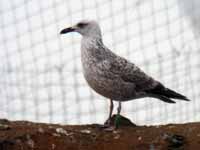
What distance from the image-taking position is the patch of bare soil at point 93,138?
470cm

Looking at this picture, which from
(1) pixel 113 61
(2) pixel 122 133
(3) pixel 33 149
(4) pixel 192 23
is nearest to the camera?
(3) pixel 33 149

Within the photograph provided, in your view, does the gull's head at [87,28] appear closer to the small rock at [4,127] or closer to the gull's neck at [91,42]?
the gull's neck at [91,42]

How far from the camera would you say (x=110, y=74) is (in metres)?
5.36

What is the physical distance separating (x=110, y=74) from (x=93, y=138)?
63 cm

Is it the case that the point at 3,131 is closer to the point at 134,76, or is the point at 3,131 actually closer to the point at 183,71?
the point at 134,76

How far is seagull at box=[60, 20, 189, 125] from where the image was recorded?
533 centimetres

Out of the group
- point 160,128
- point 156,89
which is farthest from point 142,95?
point 160,128

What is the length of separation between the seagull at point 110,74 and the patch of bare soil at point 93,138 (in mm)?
390

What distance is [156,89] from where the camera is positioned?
5.58 m

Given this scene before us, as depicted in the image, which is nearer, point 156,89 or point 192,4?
point 156,89

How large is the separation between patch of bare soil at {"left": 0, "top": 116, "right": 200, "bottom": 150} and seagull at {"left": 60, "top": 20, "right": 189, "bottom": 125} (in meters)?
0.39

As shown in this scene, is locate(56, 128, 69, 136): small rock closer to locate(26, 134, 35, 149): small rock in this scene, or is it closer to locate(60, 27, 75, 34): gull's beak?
locate(26, 134, 35, 149): small rock

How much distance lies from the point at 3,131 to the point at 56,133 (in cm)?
31

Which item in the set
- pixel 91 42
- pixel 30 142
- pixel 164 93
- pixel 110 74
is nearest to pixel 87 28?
pixel 91 42
